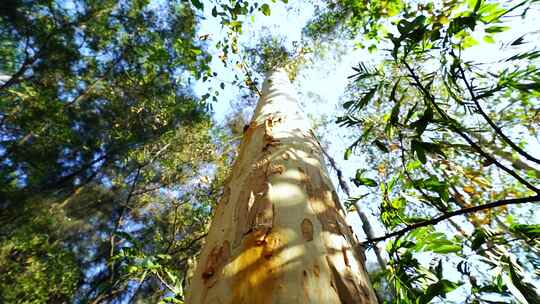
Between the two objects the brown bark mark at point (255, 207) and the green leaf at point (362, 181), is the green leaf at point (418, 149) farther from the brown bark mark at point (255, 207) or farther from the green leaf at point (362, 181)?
the brown bark mark at point (255, 207)

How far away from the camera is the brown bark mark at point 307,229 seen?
2.31 ft

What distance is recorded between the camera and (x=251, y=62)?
7.46m

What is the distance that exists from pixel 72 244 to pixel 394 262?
510 inches

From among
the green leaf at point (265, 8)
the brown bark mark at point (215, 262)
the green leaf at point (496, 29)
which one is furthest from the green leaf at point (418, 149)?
the green leaf at point (265, 8)

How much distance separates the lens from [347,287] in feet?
2.02

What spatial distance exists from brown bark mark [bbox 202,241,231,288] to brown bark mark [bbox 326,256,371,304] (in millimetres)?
263

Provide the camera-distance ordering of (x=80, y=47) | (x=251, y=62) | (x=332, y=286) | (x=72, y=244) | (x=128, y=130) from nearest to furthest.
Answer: (x=332, y=286), (x=251, y=62), (x=80, y=47), (x=128, y=130), (x=72, y=244)

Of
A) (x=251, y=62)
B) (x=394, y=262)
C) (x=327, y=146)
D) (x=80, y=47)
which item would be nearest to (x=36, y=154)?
(x=80, y=47)

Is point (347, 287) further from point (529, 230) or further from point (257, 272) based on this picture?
point (529, 230)

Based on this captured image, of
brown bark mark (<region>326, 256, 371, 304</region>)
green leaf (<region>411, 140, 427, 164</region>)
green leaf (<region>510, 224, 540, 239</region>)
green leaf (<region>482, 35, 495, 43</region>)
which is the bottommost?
brown bark mark (<region>326, 256, 371, 304</region>)

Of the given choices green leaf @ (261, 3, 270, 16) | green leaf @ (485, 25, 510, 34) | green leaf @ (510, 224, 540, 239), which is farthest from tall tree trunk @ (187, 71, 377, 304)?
green leaf @ (261, 3, 270, 16)

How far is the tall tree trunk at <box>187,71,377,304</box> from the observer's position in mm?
582

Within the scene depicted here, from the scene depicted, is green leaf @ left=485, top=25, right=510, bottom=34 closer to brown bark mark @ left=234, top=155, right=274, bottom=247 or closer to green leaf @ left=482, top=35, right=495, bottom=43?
green leaf @ left=482, top=35, right=495, bottom=43

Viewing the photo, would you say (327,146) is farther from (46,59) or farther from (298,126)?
(46,59)
